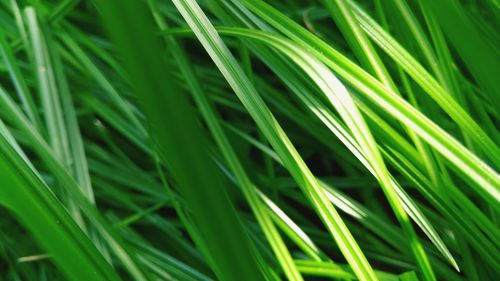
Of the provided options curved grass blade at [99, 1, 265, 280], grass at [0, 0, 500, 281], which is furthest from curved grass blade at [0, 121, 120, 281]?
curved grass blade at [99, 1, 265, 280]

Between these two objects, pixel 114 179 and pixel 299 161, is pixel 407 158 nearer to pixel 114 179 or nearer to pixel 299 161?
pixel 299 161

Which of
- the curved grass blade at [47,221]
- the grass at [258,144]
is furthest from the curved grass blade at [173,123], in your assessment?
the curved grass blade at [47,221]

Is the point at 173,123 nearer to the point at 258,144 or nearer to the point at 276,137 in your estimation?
the point at 276,137

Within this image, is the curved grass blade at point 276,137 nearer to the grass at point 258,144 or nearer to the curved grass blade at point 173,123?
the grass at point 258,144

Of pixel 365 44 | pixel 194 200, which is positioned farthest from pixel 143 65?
pixel 365 44

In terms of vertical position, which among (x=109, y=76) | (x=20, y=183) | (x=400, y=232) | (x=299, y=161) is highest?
(x=109, y=76)

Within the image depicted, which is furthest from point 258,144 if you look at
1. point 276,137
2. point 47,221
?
point 47,221

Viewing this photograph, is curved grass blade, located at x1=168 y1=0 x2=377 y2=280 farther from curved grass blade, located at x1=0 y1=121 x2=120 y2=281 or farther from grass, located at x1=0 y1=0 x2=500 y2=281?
curved grass blade, located at x1=0 y1=121 x2=120 y2=281

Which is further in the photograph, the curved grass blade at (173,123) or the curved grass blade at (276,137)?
the curved grass blade at (276,137)
